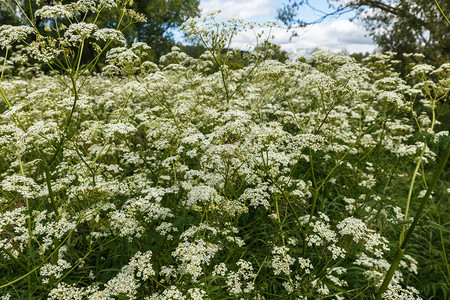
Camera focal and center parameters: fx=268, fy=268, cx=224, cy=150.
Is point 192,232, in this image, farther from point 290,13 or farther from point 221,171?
point 290,13

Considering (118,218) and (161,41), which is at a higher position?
(161,41)

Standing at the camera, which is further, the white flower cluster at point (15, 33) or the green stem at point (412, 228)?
the white flower cluster at point (15, 33)

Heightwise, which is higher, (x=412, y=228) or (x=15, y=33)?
(x=15, y=33)

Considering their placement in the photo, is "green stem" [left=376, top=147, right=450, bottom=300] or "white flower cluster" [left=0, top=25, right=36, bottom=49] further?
"white flower cluster" [left=0, top=25, right=36, bottom=49]

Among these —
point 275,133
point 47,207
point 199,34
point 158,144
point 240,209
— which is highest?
point 199,34

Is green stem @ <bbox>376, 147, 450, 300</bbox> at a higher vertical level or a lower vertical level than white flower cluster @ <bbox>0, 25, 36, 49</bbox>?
lower

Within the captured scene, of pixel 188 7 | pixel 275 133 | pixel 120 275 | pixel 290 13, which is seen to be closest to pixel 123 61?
pixel 275 133

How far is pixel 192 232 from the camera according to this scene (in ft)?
10.5

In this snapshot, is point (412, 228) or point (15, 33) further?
point (15, 33)

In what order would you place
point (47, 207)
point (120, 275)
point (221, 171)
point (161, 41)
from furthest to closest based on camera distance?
point (161, 41), point (47, 207), point (221, 171), point (120, 275)

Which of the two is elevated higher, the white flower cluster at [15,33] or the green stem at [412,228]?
the white flower cluster at [15,33]

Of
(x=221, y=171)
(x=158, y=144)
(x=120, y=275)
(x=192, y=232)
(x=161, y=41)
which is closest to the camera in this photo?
(x=120, y=275)

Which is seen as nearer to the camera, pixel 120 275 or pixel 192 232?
pixel 120 275

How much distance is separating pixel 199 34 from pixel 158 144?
2154 mm
